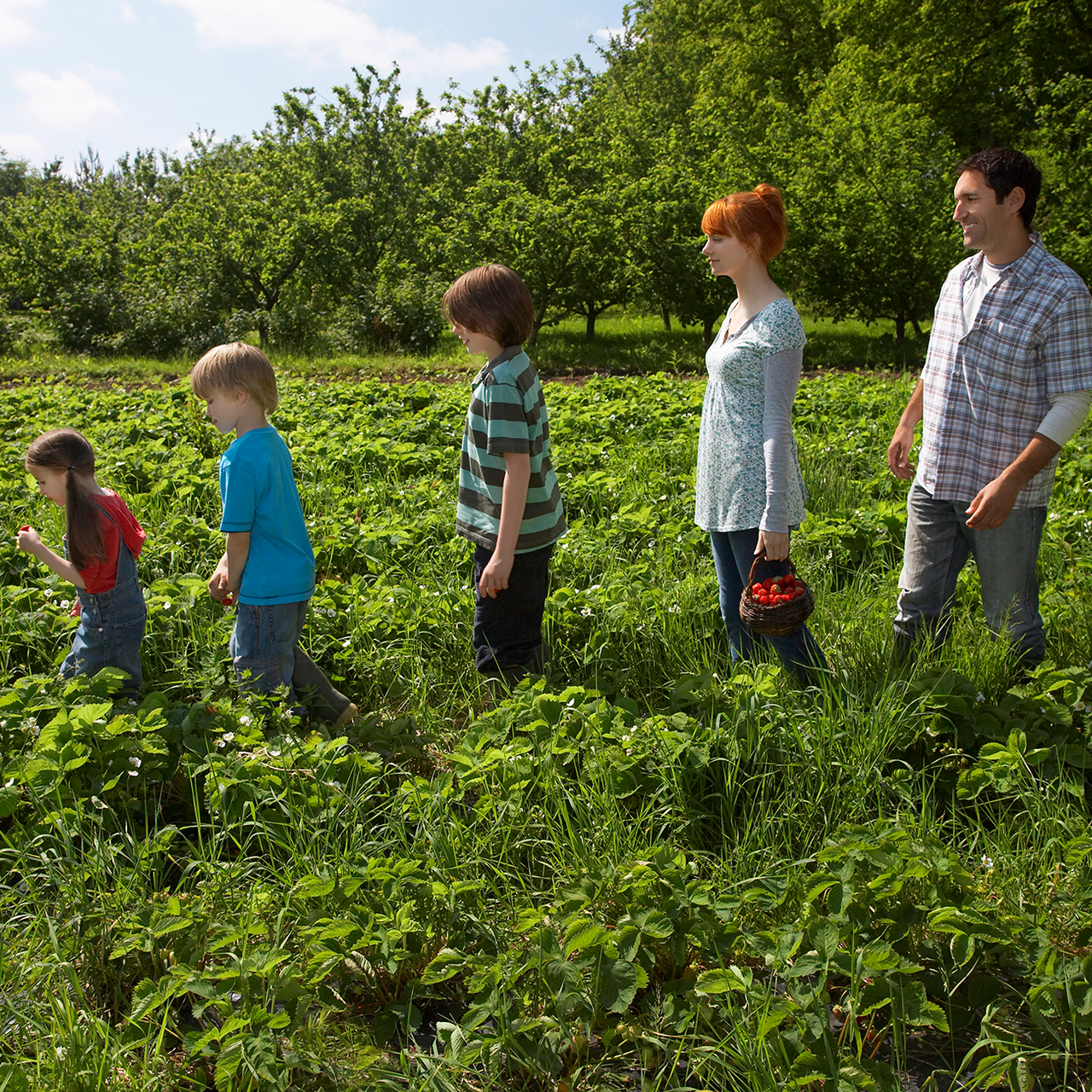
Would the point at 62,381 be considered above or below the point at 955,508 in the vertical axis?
above

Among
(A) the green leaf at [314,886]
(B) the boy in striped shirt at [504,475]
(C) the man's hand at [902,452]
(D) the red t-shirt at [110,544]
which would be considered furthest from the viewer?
(C) the man's hand at [902,452]

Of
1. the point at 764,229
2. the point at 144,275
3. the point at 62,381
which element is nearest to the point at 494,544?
the point at 764,229

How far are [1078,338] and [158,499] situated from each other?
4.85 metres

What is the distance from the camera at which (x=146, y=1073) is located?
1958mm

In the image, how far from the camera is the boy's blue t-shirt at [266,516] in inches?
126

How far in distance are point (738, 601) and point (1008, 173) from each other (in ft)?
5.71

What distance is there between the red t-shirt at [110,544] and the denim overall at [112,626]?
0.05ft

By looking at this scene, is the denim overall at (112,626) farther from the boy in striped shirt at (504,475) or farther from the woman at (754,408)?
the woman at (754,408)

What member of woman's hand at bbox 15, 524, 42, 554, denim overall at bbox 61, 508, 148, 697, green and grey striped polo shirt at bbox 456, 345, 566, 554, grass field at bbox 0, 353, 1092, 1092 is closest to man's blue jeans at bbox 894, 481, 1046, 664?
grass field at bbox 0, 353, 1092, 1092

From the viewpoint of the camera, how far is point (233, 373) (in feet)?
10.4

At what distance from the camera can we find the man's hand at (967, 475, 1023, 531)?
3.04 metres

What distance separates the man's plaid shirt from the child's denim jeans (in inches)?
96.7

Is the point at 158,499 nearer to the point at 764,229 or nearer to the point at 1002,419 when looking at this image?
the point at 764,229

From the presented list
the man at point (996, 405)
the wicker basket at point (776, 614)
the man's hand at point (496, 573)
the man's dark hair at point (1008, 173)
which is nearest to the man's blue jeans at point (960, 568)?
the man at point (996, 405)
